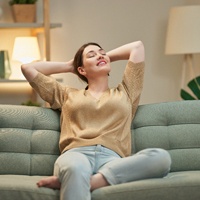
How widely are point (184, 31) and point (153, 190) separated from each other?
2186 mm

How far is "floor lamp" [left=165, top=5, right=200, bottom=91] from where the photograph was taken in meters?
4.44

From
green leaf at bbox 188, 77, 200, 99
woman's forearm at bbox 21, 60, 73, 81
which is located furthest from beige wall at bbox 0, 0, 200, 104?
woman's forearm at bbox 21, 60, 73, 81

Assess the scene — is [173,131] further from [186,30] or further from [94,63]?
[186,30]

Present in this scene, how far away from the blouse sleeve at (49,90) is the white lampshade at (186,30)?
5.42ft

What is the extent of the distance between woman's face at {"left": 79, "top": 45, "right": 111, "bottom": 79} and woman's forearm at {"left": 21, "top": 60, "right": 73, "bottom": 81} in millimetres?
114

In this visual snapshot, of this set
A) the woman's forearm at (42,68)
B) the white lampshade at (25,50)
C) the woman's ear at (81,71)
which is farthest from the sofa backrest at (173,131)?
the white lampshade at (25,50)

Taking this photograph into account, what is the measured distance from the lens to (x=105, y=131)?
9.52 ft

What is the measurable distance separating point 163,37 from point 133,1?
0.39 m

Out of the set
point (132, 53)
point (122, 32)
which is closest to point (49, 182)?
point (132, 53)

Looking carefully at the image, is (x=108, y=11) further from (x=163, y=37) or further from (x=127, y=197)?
(x=127, y=197)

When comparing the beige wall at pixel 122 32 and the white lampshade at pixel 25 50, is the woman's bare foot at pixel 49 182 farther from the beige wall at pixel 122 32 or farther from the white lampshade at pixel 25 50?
the beige wall at pixel 122 32

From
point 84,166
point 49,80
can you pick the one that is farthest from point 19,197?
point 49,80

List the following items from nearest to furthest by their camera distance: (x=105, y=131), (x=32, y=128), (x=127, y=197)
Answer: (x=127, y=197)
(x=105, y=131)
(x=32, y=128)

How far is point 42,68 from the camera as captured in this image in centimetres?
317
